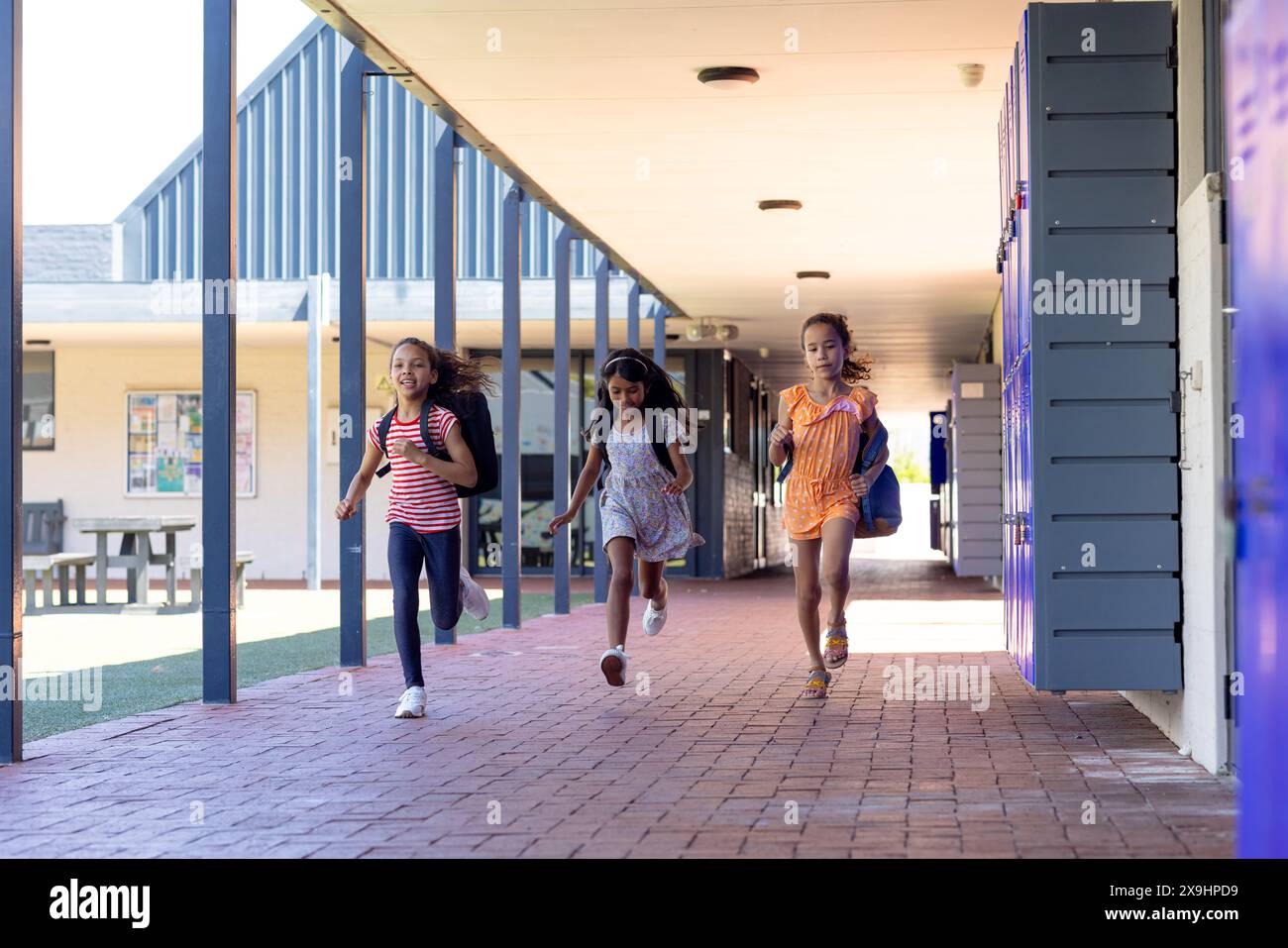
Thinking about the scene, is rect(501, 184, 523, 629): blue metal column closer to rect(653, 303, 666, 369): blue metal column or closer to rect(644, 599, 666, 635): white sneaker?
rect(644, 599, 666, 635): white sneaker

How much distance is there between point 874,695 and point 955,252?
7.45 m

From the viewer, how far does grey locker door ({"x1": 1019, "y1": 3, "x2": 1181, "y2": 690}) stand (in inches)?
230

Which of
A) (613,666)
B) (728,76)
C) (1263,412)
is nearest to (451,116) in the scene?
(728,76)

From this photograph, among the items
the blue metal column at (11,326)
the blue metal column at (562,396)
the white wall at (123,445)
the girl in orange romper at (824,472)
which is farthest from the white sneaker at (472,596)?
the white wall at (123,445)

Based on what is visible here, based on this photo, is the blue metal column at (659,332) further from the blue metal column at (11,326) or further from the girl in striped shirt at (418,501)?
the blue metal column at (11,326)

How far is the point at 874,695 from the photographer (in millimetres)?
7562

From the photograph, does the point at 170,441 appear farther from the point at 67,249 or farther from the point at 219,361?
the point at 219,361

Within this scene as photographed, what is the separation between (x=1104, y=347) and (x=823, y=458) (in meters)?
1.52

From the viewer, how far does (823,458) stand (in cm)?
710

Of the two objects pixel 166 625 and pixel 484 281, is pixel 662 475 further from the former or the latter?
pixel 484 281

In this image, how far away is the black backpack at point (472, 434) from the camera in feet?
22.5

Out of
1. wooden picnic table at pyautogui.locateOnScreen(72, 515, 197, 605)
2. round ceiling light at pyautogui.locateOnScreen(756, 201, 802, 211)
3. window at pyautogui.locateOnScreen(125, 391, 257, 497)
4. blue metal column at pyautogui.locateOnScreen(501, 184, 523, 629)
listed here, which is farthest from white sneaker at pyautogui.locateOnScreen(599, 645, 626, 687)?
window at pyautogui.locateOnScreen(125, 391, 257, 497)

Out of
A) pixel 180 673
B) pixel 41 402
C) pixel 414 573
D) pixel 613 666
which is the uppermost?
pixel 41 402
